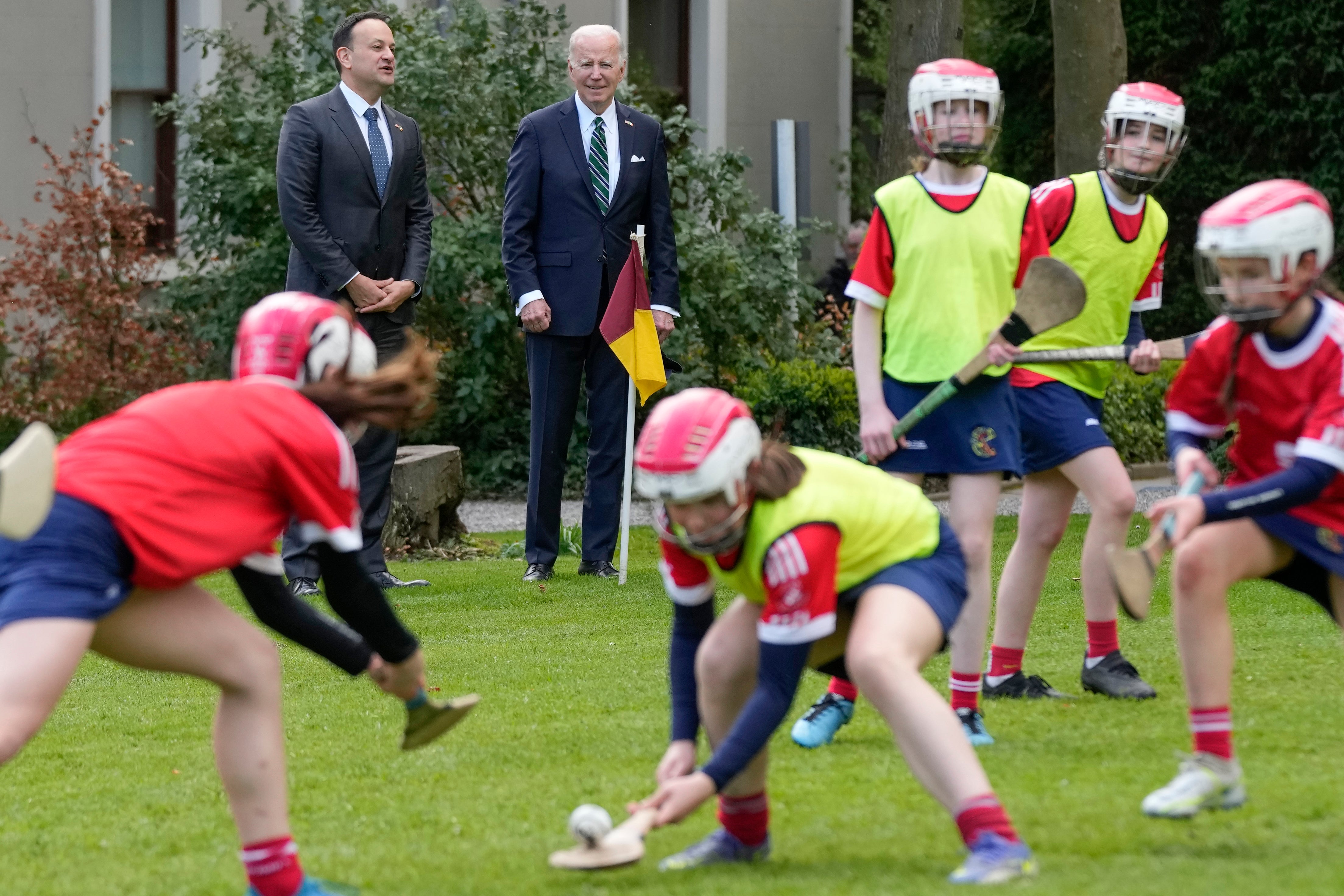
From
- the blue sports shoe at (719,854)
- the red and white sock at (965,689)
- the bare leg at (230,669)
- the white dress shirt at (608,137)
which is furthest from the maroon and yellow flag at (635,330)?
the bare leg at (230,669)

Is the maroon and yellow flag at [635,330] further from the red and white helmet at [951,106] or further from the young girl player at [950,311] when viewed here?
the red and white helmet at [951,106]

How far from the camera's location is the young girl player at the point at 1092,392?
5.95 meters

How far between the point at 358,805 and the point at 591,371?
4.59 meters

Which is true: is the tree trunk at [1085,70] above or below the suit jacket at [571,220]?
above

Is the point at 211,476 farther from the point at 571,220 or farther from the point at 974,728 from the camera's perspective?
the point at 571,220

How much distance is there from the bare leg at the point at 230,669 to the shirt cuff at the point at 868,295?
2.39 m

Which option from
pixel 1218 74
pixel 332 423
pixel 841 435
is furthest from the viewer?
pixel 1218 74

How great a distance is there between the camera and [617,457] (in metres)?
9.34

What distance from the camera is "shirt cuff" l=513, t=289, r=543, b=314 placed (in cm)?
901

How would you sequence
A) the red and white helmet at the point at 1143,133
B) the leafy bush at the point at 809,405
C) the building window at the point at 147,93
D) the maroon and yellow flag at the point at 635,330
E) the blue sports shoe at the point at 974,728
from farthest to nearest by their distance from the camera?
the building window at the point at 147,93 → the leafy bush at the point at 809,405 → the maroon and yellow flag at the point at 635,330 → the red and white helmet at the point at 1143,133 → the blue sports shoe at the point at 974,728

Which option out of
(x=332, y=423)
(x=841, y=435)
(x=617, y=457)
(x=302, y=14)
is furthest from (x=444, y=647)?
(x=302, y=14)

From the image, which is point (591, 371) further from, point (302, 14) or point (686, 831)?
point (302, 14)

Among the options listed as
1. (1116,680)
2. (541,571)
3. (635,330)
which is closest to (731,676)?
(1116,680)

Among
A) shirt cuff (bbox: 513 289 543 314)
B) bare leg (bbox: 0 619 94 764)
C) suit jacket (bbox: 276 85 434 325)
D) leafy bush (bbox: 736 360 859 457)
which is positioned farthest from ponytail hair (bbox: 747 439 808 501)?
leafy bush (bbox: 736 360 859 457)
